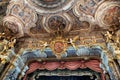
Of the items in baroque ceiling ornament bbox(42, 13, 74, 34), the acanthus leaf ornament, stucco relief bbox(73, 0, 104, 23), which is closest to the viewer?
the acanthus leaf ornament

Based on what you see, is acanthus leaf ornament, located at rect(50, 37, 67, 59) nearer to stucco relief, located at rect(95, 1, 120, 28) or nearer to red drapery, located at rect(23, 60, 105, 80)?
red drapery, located at rect(23, 60, 105, 80)

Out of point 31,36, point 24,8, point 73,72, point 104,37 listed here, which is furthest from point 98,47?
point 24,8

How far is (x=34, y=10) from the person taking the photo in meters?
8.13

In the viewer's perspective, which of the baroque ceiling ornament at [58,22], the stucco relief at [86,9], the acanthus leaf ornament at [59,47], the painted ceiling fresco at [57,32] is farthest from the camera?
the baroque ceiling ornament at [58,22]

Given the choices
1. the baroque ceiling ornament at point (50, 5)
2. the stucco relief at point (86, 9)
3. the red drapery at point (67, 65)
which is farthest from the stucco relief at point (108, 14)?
the red drapery at point (67, 65)

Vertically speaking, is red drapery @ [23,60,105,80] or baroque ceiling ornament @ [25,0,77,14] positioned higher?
baroque ceiling ornament @ [25,0,77,14]

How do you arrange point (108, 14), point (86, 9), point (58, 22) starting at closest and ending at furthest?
point (108, 14), point (86, 9), point (58, 22)

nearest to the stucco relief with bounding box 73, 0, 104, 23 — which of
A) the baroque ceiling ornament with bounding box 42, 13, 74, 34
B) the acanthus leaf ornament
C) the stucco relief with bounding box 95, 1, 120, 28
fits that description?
the stucco relief with bounding box 95, 1, 120, 28

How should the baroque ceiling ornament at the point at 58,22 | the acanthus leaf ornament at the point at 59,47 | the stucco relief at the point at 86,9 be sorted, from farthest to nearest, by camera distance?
the baroque ceiling ornament at the point at 58,22 → the stucco relief at the point at 86,9 → the acanthus leaf ornament at the point at 59,47

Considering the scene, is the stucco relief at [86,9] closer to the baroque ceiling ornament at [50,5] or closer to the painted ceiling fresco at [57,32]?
the painted ceiling fresco at [57,32]

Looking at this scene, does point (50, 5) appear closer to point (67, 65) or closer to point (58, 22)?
point (58, 22)

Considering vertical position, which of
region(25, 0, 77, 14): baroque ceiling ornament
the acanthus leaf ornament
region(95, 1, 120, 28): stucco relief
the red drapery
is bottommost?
the red drapery

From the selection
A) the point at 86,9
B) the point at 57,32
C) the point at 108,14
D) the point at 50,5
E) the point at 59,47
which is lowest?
the point at 59,47

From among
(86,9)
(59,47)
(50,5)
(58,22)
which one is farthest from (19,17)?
(86,9)
